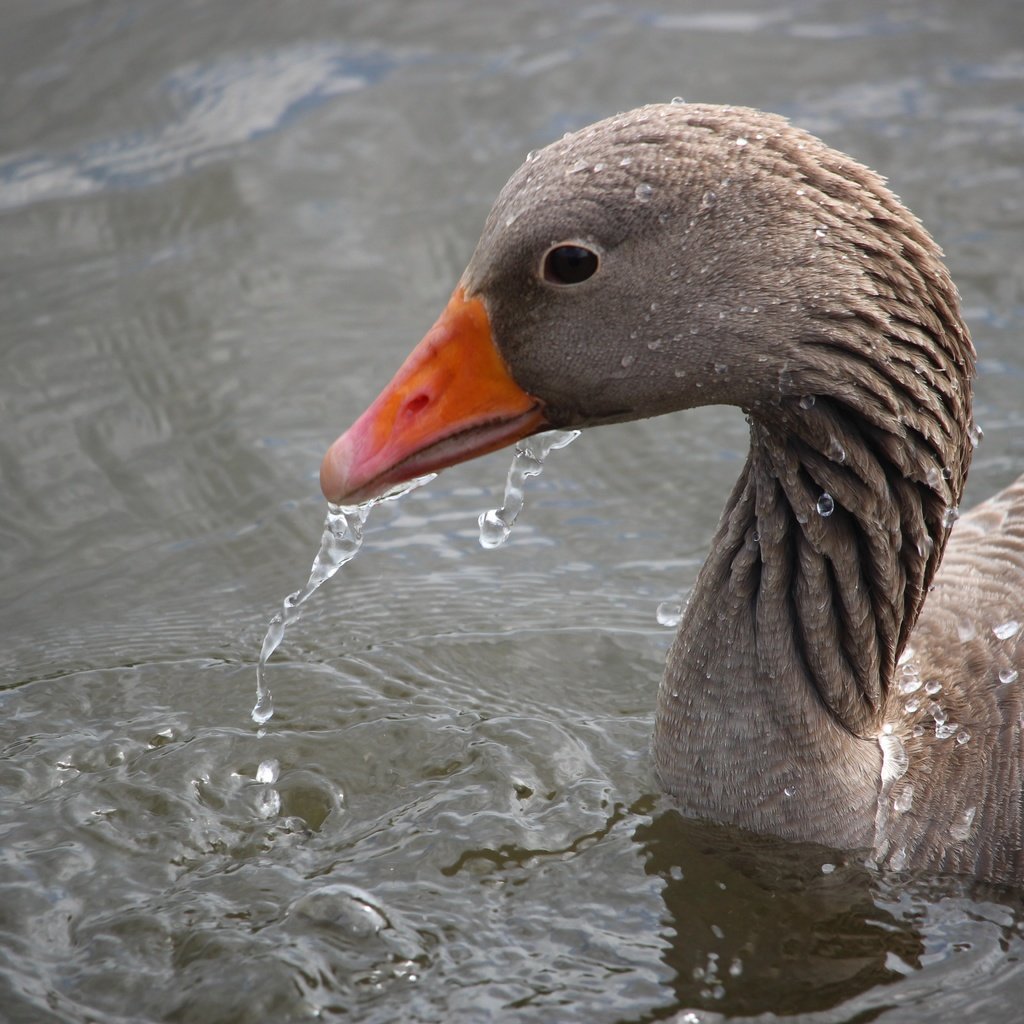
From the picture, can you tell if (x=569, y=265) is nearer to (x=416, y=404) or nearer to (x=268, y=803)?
(x=416, y=404)

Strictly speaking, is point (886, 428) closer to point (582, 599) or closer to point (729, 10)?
point (582, 599)

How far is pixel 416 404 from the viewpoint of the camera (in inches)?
193

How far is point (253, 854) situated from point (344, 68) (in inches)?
298

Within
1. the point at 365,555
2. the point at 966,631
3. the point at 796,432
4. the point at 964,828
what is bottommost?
the point at 964,828

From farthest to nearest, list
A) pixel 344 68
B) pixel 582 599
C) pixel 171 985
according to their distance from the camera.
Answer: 1. pixel 344 68
2. pixel 582 599
3. pixel 171 985

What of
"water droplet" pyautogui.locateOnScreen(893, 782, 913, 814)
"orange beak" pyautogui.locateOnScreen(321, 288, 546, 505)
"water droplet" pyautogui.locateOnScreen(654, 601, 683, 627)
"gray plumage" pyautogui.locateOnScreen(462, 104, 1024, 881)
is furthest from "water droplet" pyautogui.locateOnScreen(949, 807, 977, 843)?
"orange beak" pyautogui.locateOnScreen(321, 288, 546, 505)

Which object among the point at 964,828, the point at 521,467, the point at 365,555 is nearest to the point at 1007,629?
the point at 964,828

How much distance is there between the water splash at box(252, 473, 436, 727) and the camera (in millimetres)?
5160

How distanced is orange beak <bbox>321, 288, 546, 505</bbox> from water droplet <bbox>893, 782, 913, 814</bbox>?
2.10 m

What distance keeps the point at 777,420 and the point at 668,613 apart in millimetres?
2376

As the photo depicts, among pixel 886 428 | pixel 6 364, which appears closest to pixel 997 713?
pixel 886 428

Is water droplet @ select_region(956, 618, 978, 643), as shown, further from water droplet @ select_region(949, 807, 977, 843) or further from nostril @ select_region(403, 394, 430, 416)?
nostril @ select_region(403, 394, 430, 416)

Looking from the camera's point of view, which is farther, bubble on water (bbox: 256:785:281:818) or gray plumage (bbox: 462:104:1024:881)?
bubble on water (bbox: 256:785:281:818)

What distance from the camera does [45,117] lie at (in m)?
10.6
